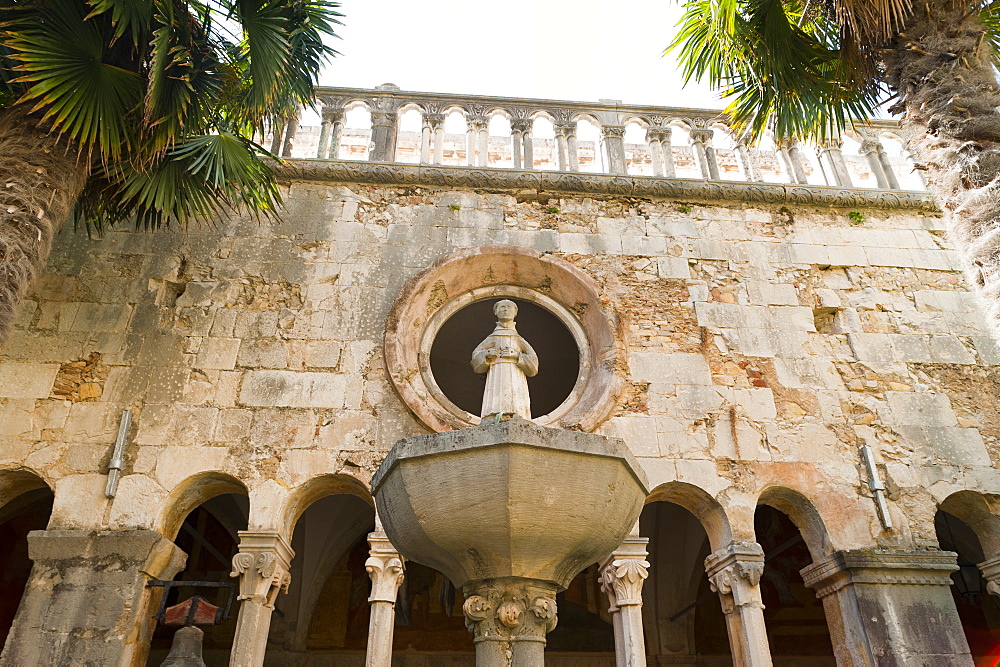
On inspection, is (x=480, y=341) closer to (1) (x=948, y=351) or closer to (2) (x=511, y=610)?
(1) (x=948, y=351)

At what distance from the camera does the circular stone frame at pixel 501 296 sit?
6375 millimetres

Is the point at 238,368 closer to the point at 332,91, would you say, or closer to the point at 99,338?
the point at 99,338

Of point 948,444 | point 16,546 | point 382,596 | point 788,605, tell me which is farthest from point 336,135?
point 788,605

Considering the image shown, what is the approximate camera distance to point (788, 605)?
1026 centimetres

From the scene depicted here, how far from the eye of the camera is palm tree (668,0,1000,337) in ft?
15.9

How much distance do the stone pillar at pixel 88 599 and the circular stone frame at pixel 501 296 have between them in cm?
248

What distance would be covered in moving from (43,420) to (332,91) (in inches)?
186

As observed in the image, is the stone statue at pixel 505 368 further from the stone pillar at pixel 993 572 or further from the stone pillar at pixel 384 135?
the stone pillar at pixel 993 572

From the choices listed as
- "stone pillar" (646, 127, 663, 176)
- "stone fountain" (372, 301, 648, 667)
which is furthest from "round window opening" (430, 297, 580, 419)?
"stone fountain" (372, 301, 648, 667)

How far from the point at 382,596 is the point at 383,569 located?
8.1 inches

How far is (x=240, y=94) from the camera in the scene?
6.20 metres

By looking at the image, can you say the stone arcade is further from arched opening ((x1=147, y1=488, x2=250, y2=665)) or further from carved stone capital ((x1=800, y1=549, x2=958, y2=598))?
arched opening ((x1=147, y1=488, x2=250, y2=665))

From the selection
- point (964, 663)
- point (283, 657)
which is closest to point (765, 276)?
point (964, 663)

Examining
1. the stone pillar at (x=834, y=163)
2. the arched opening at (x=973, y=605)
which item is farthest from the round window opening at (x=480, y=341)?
the arched opening at (x=973, y=605)
